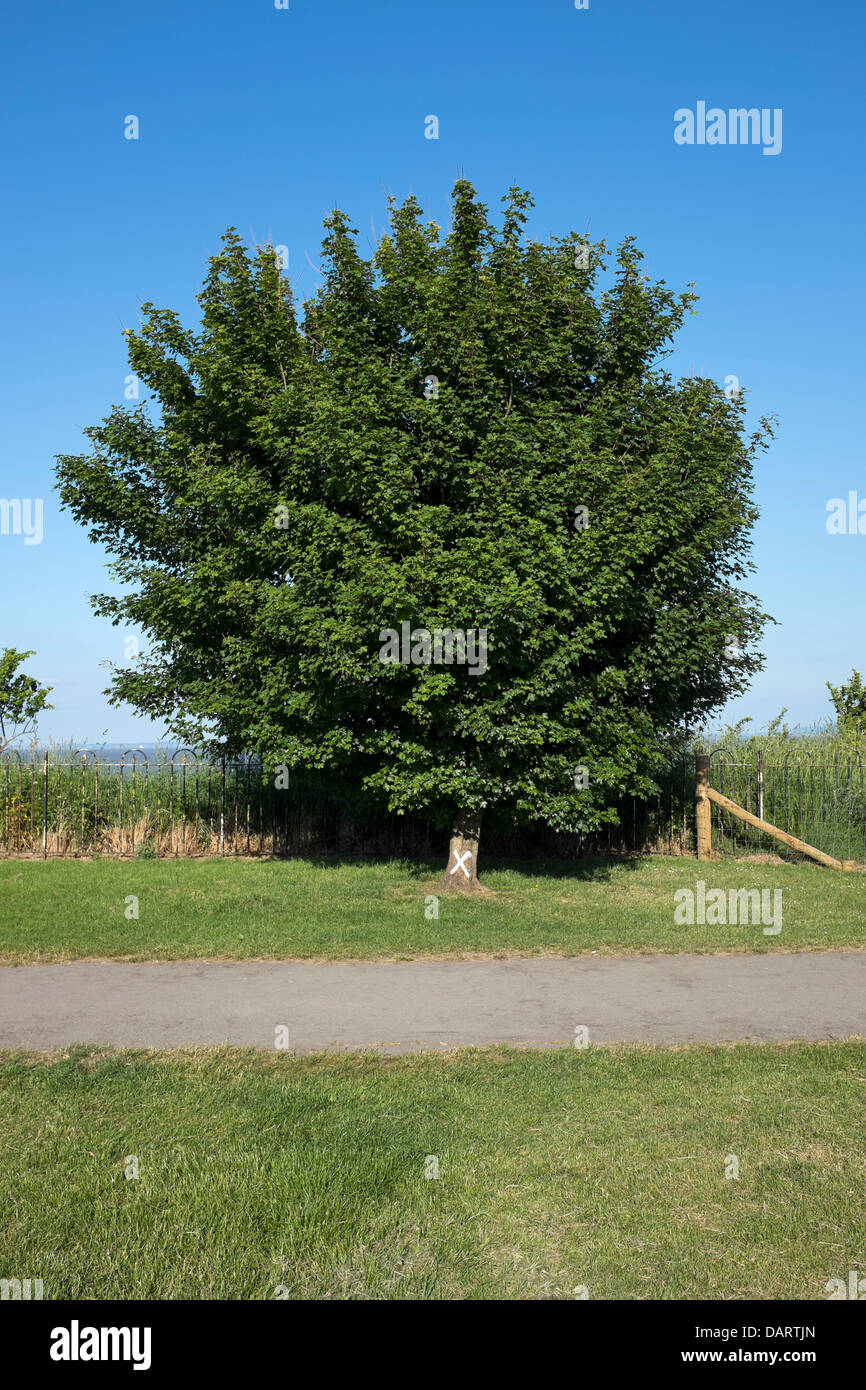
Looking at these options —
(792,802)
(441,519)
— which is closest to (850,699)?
(792,802)

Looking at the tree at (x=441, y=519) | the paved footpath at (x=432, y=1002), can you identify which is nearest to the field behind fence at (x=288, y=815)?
the tree at (x=441, y=519)

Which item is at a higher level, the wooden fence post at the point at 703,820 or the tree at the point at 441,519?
the tree at the point at 441,519

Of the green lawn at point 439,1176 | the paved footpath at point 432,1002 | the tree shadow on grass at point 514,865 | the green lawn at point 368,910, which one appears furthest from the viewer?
the tree shadow on grass at point 514,865

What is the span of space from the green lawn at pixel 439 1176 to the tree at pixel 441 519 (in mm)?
5631

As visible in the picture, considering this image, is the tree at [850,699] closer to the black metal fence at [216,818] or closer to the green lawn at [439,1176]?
the black metal fence at [216,818]

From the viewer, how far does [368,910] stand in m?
11.5

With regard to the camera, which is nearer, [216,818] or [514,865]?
[514,865]

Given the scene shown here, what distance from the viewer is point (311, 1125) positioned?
5.04 m

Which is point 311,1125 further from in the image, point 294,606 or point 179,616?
point 179,616

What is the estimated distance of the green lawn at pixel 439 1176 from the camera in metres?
3.65

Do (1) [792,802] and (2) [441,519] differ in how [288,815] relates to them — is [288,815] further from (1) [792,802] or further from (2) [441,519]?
(1) [792,802]

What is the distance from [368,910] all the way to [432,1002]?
3.95 m

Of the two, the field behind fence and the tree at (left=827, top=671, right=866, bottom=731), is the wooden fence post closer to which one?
the field behind fence
